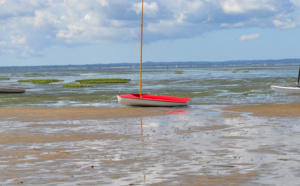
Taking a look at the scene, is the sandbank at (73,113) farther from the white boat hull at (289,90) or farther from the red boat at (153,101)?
the white boat hull at (289,90)

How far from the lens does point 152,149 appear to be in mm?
18938

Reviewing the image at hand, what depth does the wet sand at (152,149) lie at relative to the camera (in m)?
14.2

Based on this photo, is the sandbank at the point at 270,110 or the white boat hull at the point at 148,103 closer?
the sandbank at the point at 270,110

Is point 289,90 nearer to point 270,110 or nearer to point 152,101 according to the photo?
point 270,110

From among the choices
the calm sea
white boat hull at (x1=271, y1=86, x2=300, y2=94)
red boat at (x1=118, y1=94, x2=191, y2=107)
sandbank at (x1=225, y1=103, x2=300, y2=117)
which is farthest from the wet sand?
white boat hull at (x1=271, y1=86, x2=300, y2=94)

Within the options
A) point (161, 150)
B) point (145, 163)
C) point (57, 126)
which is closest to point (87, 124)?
point (57, 126)

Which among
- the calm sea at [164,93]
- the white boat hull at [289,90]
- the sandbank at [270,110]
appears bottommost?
the calm sea at [164,93]

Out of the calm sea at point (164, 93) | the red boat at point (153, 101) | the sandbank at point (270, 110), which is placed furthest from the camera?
the calm sea at point (164, 93)

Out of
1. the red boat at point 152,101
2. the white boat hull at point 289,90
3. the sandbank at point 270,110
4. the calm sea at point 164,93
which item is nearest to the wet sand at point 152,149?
the sandbank at point 270,110

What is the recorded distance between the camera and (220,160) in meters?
16.5

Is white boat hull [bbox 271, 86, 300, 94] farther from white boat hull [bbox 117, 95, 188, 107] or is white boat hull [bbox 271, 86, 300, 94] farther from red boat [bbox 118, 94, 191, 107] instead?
white boat hull [bbox 117, 95, 188, 107]

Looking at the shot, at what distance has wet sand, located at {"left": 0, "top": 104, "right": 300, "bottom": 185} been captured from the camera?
14.2 metres

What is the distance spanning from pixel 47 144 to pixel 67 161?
4219 mm

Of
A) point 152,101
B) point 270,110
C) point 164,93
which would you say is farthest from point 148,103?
point 164,93
